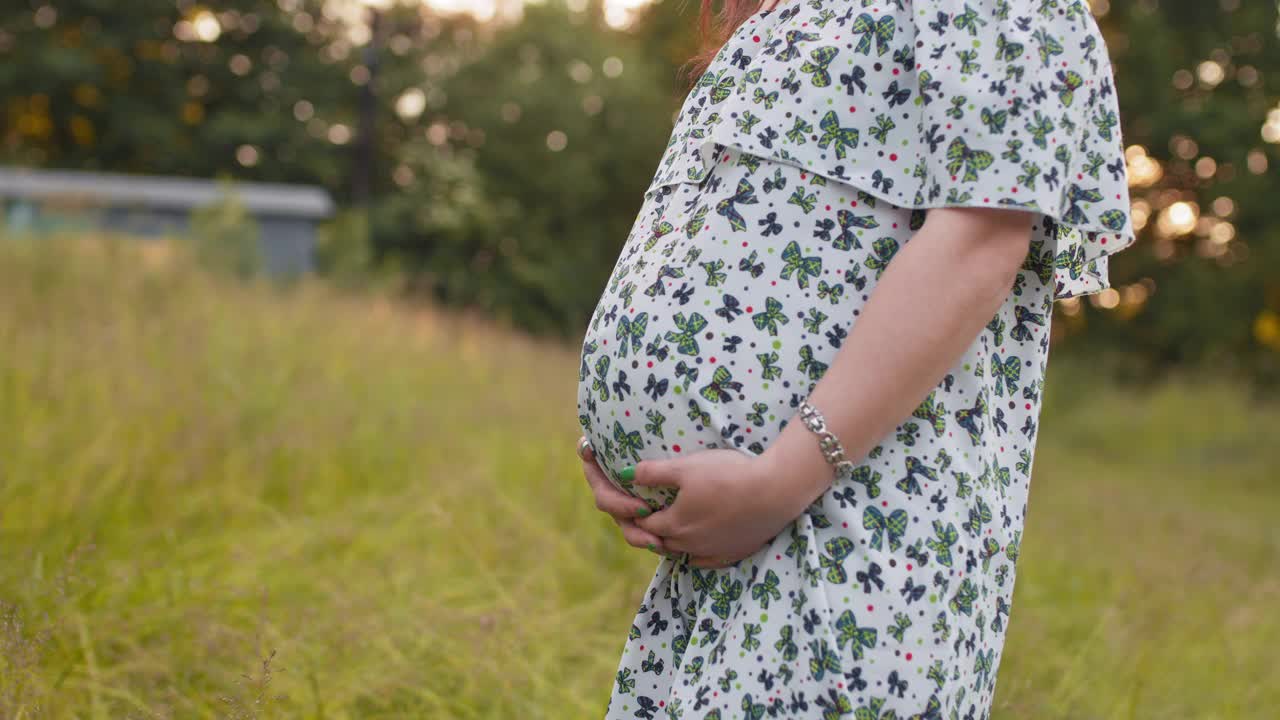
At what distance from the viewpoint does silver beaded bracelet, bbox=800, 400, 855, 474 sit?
0.97 metres

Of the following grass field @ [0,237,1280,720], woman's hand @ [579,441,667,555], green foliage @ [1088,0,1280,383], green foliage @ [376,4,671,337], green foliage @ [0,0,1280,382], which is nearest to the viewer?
woman's hand @ [579,441,667,555]

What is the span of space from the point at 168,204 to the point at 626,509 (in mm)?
15842

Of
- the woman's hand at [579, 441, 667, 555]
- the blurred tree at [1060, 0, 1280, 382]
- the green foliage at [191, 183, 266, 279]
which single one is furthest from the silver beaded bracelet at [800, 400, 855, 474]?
the blurred tree at [1060, 0, 1280, 382]

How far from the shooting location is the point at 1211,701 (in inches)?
105

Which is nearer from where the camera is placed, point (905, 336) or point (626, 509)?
point (905, 336)

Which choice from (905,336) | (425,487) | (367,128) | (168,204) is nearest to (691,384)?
(905,336)

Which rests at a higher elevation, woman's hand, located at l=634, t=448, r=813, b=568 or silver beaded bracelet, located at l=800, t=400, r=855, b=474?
silver beaded bracelet, located at l=800, t=400, r=855, b=474

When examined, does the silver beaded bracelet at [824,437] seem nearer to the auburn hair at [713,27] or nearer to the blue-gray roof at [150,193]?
the auburn hair at [713,27]

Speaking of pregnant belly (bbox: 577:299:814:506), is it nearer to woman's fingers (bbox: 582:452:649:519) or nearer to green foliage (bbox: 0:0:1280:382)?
woman's fingers (bbox: 582:452:649:519)

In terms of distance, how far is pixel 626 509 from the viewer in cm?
114

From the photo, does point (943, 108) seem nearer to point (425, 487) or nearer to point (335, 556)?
point (335, 556)

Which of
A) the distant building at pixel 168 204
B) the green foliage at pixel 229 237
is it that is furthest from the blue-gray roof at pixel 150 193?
the green foliage at pixel 229 237

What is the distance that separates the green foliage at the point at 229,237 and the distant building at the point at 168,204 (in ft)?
1.97

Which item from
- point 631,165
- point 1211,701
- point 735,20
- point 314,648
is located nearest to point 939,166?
point 735,20
